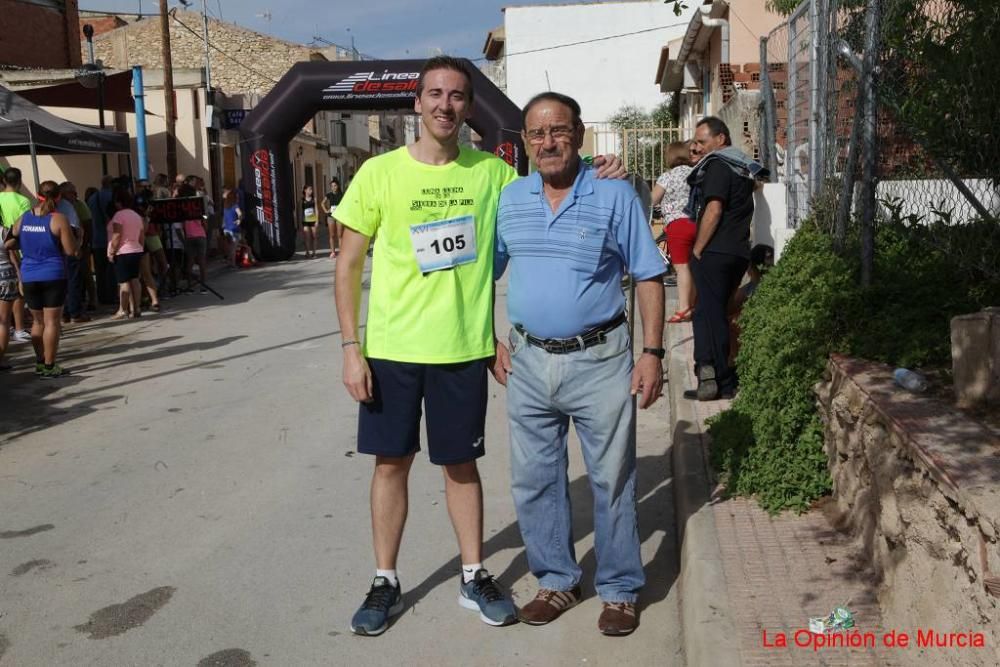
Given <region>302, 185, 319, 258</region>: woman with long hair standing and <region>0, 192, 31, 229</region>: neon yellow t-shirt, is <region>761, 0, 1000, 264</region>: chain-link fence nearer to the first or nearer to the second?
<region>0, 192, 31, 229</region>: neon yellow t-shirt

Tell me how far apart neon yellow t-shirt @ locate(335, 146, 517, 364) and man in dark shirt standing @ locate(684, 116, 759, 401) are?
10.3ft

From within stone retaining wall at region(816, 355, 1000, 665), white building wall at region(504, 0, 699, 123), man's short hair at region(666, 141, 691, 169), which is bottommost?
stone retaining wall at region(816, 355, 1000, 665)

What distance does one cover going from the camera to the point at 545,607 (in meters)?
3.97

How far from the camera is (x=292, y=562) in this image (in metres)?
4.66

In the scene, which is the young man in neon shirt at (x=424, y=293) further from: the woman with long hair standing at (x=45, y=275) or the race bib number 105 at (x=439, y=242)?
the woman with long hair standing at (x=45, y=275)

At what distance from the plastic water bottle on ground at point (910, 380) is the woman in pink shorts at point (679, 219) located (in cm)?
375

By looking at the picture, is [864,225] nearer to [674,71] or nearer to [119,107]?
[119,107]

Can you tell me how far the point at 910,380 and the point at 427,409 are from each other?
1951 mm

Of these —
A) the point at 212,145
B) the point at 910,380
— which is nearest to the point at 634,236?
the point at 910,380

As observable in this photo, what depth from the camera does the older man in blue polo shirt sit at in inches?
145

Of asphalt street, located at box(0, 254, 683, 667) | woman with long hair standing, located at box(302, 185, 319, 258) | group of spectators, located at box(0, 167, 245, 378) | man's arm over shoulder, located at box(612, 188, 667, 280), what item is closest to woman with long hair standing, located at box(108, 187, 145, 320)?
group of spectators, located at box(0, 167, 245, 378)

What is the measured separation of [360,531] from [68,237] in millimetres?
5764

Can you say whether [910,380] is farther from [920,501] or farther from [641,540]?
[641,540]

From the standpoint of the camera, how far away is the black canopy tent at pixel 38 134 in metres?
12.1
